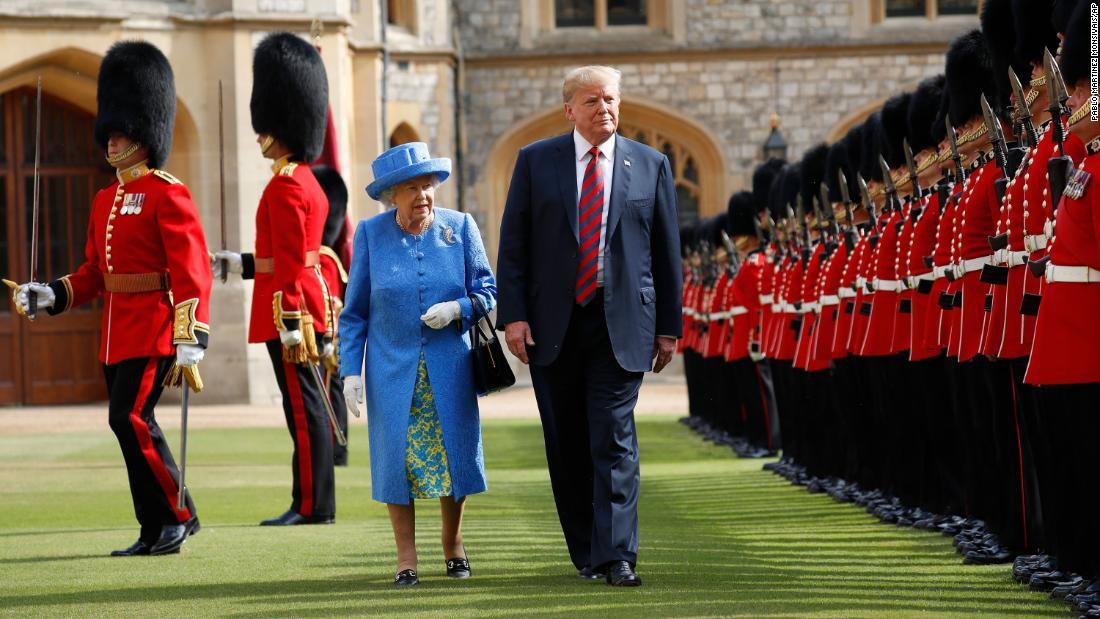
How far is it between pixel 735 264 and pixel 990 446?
7181 mm

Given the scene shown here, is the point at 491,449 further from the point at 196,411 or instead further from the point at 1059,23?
the point at 1059,23

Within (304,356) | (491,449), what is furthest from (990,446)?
(491,449)

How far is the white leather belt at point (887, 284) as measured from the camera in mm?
7711

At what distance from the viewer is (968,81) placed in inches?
288

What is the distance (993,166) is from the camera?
6230 millimetres

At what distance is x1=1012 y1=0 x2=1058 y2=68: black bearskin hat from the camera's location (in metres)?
6.22

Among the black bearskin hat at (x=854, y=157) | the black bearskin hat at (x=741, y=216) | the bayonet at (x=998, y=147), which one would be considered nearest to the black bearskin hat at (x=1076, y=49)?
the bayonet at (x=998, y=147)

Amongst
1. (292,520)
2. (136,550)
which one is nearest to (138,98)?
(136,550)

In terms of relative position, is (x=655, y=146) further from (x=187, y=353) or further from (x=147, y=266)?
(x=187, y=353)

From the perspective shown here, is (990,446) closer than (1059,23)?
No

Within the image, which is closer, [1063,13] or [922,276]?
[1063,13]

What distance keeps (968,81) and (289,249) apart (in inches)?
111

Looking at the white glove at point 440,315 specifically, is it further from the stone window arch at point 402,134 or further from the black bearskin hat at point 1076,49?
the stone window arch at point 402,134

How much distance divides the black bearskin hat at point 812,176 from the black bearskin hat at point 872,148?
1.42m
